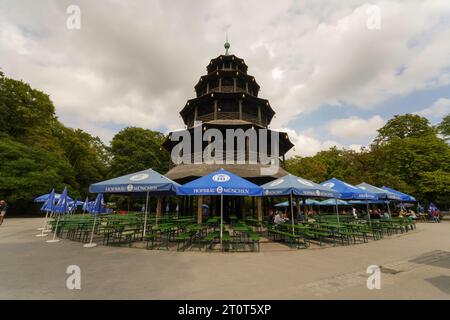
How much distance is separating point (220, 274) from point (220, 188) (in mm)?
3760

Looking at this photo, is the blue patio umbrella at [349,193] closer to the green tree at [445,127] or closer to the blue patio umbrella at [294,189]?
the blue patio umbrella at [294,189]

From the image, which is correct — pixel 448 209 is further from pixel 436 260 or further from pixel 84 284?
pixel 84 284

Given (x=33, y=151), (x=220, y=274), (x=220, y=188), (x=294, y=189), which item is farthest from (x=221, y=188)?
(x=33, y=151)

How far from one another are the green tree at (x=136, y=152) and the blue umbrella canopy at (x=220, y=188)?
30.6m

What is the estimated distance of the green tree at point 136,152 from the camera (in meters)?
38.5

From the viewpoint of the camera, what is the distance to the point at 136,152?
39.6 m

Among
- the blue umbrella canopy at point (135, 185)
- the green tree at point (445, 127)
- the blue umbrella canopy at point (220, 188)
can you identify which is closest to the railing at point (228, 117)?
the blue umbrella canopy at point (220, 188)

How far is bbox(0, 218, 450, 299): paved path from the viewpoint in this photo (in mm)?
4078

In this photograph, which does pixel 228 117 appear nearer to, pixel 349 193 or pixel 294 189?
pixel 349 193

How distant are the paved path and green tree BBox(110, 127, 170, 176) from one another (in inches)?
1262

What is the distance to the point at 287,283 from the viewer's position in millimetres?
4613

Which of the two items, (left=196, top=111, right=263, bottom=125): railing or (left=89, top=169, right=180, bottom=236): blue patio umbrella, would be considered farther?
(left=196, top=111, right=263, bottom=125): railing

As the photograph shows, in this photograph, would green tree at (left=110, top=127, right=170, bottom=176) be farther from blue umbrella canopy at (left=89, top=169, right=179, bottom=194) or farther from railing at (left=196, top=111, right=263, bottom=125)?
blue umbrella canopy at (left=89, top=169, right=179, bottom=194)

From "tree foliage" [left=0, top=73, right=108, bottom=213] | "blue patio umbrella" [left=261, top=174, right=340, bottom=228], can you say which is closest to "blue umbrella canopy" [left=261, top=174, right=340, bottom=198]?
"blue patio umbrella" [left=261, top=174, right=340, bottom=228]
